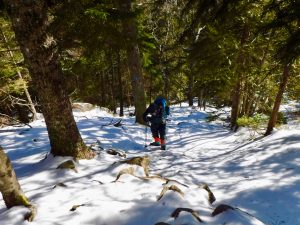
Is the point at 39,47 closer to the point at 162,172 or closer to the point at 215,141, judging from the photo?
the point at 162,172

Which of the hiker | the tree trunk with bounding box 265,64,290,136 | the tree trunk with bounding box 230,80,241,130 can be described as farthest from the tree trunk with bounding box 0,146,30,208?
the tree trunk with bounding box 230,80,241,130

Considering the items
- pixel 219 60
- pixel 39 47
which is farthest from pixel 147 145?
pixel 39 47

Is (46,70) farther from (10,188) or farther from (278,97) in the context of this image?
(278,97)

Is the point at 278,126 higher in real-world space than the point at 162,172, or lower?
higher

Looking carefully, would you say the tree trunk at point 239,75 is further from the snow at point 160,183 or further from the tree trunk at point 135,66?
the tree trunk at point 135,66

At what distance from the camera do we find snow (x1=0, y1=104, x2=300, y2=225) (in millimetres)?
4195

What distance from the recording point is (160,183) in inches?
219

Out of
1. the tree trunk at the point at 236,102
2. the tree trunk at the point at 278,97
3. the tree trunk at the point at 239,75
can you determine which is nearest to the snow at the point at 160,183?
the tree trunk at the point at 278,97

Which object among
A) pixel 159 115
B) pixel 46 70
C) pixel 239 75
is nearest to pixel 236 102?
pixel 239 75

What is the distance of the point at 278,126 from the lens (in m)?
11.0

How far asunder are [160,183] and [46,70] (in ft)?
10.7

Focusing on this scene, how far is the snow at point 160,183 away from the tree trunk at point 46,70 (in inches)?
19.6

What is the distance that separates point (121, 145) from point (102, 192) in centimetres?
530

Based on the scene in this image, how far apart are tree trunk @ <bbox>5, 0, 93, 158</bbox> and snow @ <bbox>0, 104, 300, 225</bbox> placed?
50 cm
